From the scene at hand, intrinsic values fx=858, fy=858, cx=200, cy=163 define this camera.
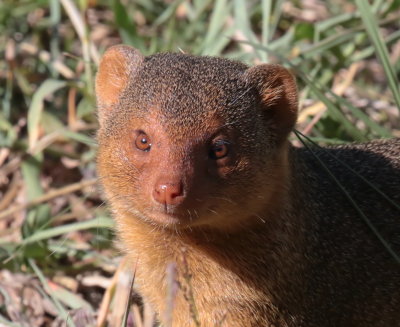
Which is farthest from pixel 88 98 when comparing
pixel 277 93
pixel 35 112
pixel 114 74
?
pixel 277 93

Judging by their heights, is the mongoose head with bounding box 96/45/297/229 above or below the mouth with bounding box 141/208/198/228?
above

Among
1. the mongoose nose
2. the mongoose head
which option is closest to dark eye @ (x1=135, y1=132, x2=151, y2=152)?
the mongoose head

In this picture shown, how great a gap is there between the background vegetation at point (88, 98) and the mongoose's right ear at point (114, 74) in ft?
2.47

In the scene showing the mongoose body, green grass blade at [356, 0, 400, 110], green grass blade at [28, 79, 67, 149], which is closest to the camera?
the mongoose body

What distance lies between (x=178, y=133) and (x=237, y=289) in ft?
2.02

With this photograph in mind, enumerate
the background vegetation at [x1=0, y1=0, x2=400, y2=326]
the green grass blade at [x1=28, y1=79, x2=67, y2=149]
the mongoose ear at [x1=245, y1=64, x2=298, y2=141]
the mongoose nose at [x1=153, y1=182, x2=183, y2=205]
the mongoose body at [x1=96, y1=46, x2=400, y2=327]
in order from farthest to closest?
the green grass blade at [x1=28, y1=79, x2=67, y2=149]
the background vegetation at [x1=0, y1=0, x2=400, y2=326]
the mongoose ear at [x1=245, y1=64, x2=298, y2=141]
the mongoose body at [x1=96, y1=46, x2=400, y2=327]
the mongoose nose at [x1=153, y1=182, x2=183, y2=205]

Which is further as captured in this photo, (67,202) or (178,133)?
(67,202)

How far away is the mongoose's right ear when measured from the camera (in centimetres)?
312

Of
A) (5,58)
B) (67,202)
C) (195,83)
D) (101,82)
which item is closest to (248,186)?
(195,83)

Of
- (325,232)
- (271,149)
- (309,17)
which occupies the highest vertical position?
(309,17)

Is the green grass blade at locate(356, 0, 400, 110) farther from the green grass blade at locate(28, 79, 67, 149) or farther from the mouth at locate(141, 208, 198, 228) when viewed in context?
the green grass blade at locate(28, 79, 67, 149)

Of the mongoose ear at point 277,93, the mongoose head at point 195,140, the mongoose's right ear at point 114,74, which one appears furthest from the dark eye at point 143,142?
the mongoose ear at point 277,93

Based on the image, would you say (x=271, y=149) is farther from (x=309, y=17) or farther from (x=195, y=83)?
(x=309, y=17)

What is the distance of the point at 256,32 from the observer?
212 inches
